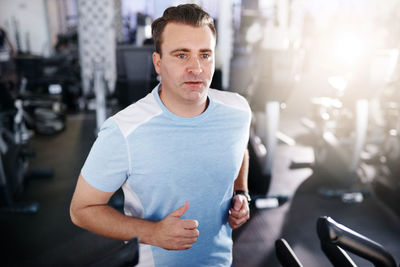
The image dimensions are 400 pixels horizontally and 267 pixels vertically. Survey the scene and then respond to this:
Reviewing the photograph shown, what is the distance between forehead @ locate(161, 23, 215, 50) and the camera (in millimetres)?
822

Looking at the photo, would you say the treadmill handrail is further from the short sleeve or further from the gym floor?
the gym floor

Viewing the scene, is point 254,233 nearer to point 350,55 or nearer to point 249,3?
point 350,55

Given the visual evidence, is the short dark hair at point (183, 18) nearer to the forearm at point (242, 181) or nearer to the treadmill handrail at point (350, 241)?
the forearm at point (242, 181)

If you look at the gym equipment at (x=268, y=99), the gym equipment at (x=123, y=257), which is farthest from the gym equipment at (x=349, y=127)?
the gym equipment at (x=123, y=257)

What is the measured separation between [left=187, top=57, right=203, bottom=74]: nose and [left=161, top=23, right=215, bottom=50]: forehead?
4 cm

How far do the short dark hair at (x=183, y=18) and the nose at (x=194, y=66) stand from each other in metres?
0.10

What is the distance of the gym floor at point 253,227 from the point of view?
195 centimetres

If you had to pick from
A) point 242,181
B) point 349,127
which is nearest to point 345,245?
point 242,181

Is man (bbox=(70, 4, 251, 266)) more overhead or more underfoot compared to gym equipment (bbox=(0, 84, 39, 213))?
more overhead

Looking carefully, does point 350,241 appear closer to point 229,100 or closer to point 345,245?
point 345,245

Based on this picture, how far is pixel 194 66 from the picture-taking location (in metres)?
0.82

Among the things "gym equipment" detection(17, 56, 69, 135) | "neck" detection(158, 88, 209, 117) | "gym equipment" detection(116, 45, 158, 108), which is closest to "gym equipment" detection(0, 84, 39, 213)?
"gym equipment" detection(17, 56, 69, 135)

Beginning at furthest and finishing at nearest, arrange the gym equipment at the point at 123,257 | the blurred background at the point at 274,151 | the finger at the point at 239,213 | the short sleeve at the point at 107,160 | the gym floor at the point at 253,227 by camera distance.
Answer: the blurred background at the point at 274,151 → the gym floor at the point at 253,227 → the finger at the point at 239,213 → the short sleeve at the point at 107,160 → the gym equipment at the point at 123,257

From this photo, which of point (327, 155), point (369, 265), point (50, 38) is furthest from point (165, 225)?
point (50, 38)
